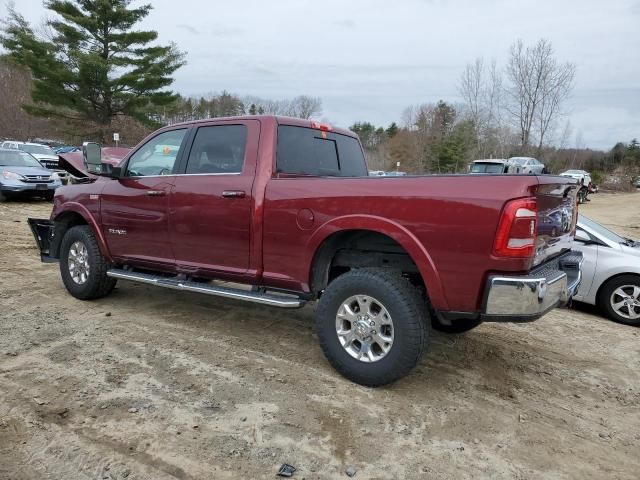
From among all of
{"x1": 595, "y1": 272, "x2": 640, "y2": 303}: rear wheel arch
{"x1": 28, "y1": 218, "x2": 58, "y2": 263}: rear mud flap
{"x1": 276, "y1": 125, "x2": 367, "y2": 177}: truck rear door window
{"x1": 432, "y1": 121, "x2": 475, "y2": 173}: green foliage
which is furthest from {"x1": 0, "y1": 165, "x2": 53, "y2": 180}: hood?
{"x1": 432, "y1": 121, "x2": 475, "y2": 173}: green foliage

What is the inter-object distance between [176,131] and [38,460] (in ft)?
10.2

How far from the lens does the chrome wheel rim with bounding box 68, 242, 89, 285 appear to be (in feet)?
18.0

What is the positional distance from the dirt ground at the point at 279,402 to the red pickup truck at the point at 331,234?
418 mm

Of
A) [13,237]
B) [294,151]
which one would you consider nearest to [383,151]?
[13,237]

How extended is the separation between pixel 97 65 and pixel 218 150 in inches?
1096

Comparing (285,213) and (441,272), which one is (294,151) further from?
(441,272)

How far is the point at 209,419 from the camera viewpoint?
3.12m

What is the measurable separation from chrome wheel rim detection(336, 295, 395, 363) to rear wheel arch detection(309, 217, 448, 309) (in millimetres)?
383

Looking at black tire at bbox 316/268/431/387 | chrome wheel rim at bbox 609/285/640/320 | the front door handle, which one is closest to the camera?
black tire at bbox 316/268/431/387

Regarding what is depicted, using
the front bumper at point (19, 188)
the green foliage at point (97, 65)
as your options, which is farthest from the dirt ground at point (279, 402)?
the green foliage at point (97, 65)

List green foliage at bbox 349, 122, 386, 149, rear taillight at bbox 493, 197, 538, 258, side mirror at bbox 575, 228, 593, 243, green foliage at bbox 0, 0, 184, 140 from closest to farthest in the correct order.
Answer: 1. rear taillight at bbox 493, 197, 538, 258
2. side mirror at bbox 575, 228, 593, 243
3. green foliage at bbox 0, 0, 184, 140
4. green foliage at bbox 349, 122, 386, 149

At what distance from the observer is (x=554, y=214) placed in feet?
11.4

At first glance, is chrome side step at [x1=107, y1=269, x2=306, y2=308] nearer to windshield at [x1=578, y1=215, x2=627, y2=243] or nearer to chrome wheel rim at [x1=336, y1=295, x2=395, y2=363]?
chrome wheel rim at [x1=336, y1=295, x2=395, y2=363]

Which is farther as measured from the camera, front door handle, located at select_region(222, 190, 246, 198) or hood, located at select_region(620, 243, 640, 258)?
hood, located at select_region(620, 243, 640, 258)
